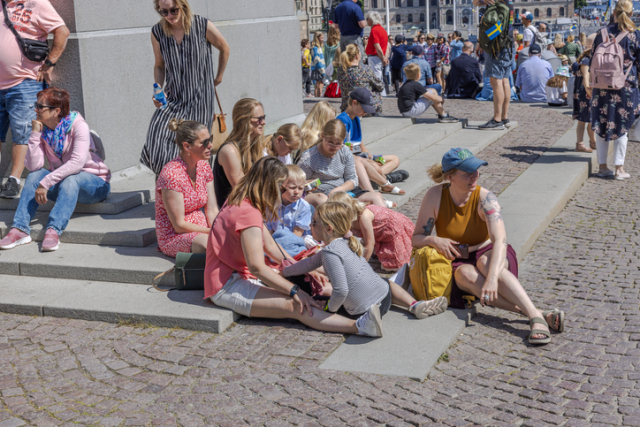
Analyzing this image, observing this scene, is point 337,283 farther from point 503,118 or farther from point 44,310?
point 503,118

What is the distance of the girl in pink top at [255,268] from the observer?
4574 mm

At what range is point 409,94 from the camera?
38.2 feet

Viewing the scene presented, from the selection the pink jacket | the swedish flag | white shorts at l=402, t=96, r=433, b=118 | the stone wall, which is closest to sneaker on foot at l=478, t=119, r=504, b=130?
white shorts at l=402, t=96, r=433, b=118

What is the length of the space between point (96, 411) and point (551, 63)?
49.6 feet

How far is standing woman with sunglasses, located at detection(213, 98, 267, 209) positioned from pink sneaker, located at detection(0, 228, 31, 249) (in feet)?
5.35

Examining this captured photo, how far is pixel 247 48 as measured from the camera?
9.66 metres

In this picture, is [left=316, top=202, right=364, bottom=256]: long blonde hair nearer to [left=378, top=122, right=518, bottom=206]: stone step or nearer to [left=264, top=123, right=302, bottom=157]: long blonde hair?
[left=264, top=123, right=302, bottom=157]: long blonde hair

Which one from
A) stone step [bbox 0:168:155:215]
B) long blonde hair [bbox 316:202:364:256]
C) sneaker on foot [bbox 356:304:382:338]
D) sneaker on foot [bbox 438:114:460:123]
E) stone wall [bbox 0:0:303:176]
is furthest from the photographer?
sneaker on foot [bbox 438:114:460:123]

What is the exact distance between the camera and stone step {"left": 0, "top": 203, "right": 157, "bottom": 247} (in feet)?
19.5

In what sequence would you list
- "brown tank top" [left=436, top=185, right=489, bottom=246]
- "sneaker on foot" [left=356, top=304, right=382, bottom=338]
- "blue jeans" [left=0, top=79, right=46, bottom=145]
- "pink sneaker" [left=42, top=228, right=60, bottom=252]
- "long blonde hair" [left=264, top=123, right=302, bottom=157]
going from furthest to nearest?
"blue jeans" [left=0, top=79, right=46, bottom=145] < "long blonde hair" [left=264, top=123, right=302, bottom=157] < "pink sneaker" [left=42, top=228, right=60, bottom=252] < "brown tank top" [left=436, top=185, right=489, bottom=246] < "sneaker on foot" [left=356, top=304, right=382, bottom=338]

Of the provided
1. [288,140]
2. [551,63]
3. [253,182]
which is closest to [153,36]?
[288,140]

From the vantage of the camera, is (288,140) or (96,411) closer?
(96,411)

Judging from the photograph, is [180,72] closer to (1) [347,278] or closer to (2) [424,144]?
(1) [347,278]

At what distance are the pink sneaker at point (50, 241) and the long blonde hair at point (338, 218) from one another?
2.45 metres
